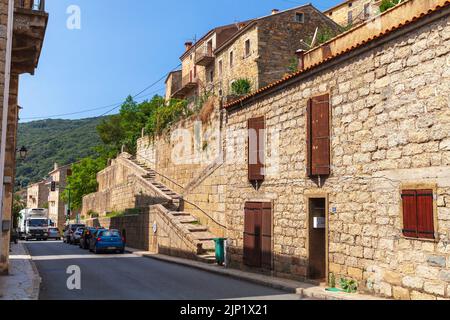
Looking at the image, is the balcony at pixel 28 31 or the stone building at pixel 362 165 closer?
the stone building at pixel 362 165

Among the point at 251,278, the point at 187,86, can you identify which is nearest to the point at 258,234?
the point at 251,278

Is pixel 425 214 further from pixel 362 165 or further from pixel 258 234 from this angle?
pixel 258 234

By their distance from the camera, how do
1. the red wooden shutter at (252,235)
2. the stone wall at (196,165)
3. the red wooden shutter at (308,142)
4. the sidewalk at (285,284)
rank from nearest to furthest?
the sidewalk at (285,284), the red wooden shutter at (308,142), the red wooden shutter at (252,235), the stone wall at (196,165)

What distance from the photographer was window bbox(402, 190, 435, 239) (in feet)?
29.8

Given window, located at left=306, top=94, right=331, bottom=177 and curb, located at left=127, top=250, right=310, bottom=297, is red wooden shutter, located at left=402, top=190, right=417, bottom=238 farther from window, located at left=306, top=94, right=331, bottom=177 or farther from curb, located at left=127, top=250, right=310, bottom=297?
curb, located at left=127, top=250, right=310, bottom=297

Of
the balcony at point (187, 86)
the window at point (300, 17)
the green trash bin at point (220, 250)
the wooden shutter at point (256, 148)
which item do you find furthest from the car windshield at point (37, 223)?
the wooden shutter at point (256, 148)

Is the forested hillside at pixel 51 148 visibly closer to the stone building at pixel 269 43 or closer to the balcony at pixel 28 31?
the stone building at pixel 269 43

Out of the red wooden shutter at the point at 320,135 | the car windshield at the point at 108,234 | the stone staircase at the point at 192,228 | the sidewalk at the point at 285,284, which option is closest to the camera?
the sidewalk at the point at 285,284

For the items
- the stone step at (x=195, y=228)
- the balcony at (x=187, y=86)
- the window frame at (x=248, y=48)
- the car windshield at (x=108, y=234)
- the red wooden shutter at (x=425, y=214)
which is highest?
the balcony at (x=187, y=86)

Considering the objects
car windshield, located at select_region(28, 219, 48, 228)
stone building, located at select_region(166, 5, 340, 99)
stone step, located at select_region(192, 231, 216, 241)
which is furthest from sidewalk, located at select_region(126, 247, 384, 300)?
car windshield, located at select_region(28, 219, 48, 228)

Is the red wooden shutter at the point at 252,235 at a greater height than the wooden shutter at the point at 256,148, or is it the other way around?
the wooden shutter at the point at 256,148

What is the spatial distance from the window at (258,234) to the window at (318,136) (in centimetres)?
265

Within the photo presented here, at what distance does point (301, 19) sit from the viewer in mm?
31422

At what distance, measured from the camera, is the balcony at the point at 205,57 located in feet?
131
